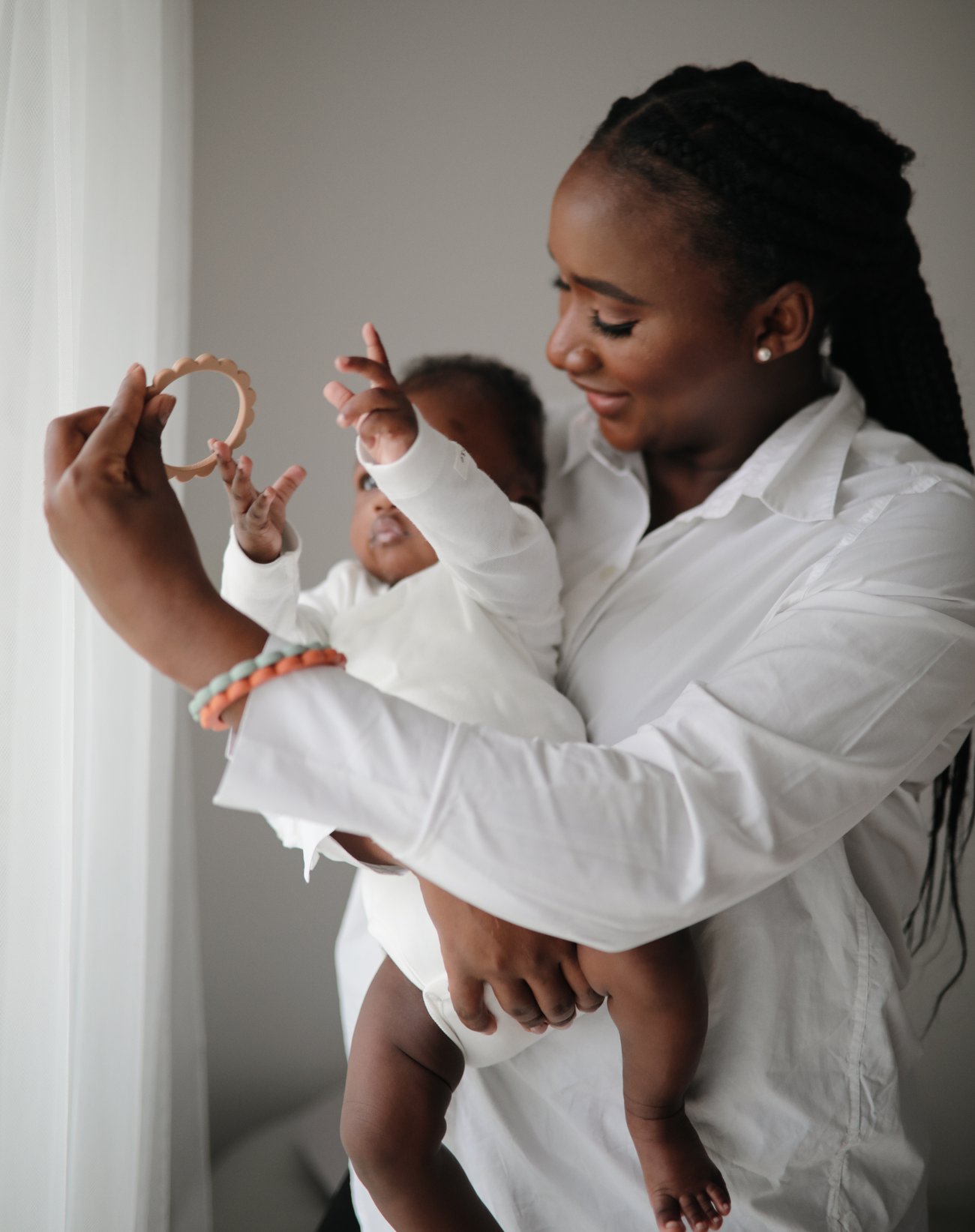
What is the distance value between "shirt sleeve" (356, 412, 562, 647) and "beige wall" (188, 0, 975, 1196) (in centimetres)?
101

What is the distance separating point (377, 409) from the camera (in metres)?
0.99

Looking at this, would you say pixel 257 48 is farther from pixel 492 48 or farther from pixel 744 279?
pixel 744 279

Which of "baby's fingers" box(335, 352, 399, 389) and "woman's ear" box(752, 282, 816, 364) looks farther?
"woman's ear" box(752, 282, 816, 364)

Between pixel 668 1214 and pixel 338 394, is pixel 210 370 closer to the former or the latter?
pixel 338 394

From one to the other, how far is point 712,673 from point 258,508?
54 cm

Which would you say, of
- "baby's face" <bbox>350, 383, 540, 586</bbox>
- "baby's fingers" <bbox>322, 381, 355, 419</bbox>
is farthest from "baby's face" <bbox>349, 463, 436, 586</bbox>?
"baby's fingers" <bbox>322, 381, 355, 419</bbox>

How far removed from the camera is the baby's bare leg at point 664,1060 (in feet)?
3.15

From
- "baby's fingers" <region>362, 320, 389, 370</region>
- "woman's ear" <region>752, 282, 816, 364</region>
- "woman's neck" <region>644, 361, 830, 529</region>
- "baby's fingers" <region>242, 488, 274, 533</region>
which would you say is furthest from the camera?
"woman's neck" <region>644, 361, 830, 529</region>

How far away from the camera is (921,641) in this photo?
946mm

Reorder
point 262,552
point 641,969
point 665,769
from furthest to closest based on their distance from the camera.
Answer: point 262,552
point 641,969
point 665,769

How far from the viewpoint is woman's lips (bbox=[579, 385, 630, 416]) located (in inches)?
50.5

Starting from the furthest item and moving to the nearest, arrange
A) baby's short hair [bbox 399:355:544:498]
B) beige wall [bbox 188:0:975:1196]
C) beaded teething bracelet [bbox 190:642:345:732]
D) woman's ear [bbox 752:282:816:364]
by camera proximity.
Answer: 1. beige wall [bbox 188:0:975:1196]
2. baby's short hair [bbox 399:355:544:498]
3. woman's ear [bbox 752:282:816:364]
4. beaded teething bracelet [bbox 190:642:345:732]

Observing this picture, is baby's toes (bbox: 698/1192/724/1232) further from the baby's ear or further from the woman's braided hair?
the woman's braided hair

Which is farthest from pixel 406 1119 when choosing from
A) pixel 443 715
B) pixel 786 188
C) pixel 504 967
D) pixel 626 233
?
pixel 786 188
